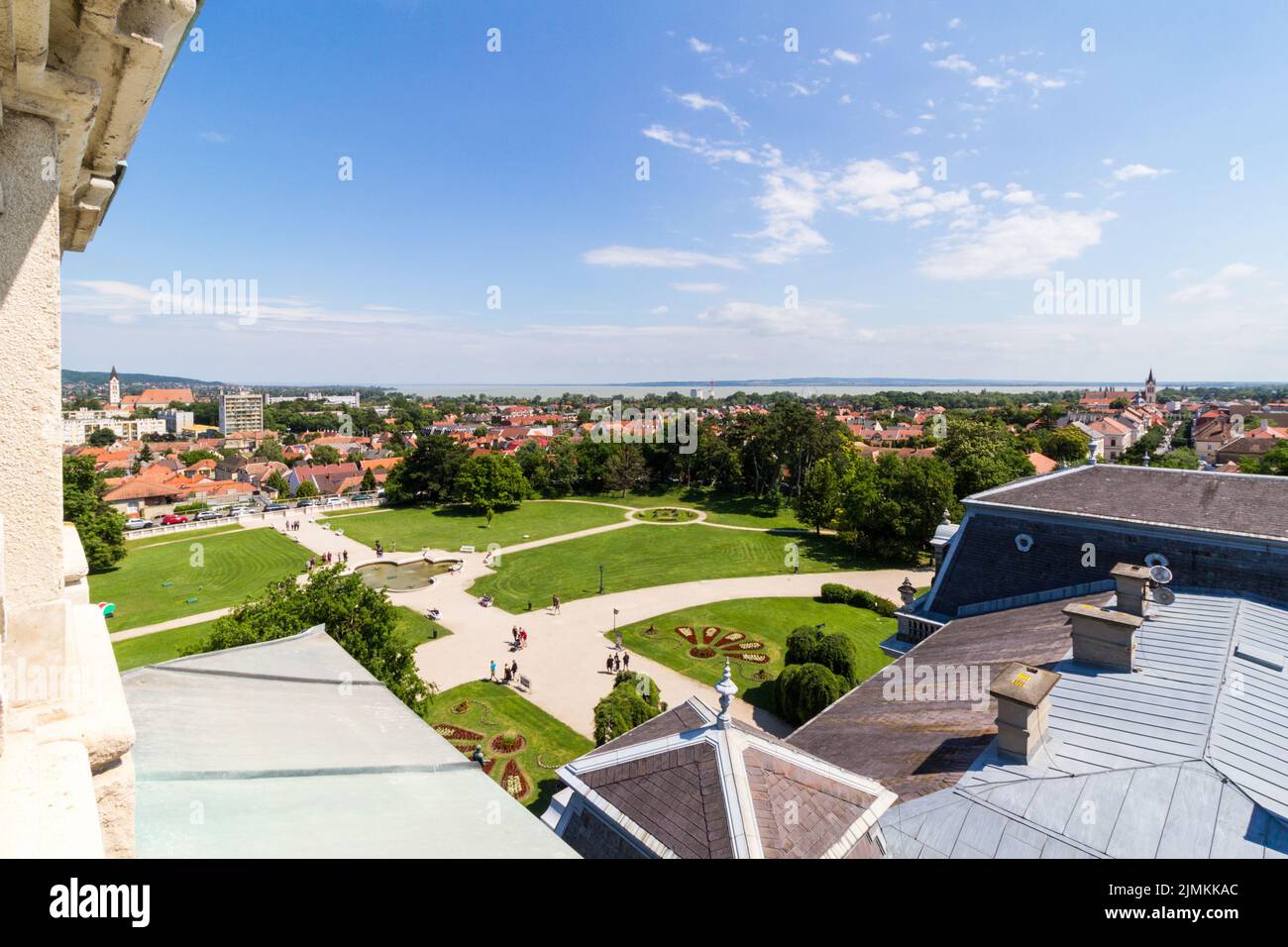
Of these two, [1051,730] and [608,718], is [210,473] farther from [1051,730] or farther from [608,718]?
[1051,730]

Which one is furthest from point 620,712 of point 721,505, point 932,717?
point 721,505

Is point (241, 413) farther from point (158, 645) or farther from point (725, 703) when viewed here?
point (725, 703)

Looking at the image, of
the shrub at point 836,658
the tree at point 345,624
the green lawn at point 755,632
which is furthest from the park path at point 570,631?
the tree at point 345,624

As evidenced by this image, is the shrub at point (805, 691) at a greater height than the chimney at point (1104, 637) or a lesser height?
lesser

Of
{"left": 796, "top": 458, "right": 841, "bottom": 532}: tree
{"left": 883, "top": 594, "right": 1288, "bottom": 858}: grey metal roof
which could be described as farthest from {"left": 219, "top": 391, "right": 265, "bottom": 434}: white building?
{"left": 883, "top": 594, "right": 1288, "bottom": 858}: grey metal roof

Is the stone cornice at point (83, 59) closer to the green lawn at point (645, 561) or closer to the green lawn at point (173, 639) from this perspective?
the green lawn at point (173, 639)

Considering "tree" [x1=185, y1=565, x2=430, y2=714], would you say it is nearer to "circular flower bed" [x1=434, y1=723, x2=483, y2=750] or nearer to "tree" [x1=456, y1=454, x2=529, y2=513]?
"circular flower bed" [x1=434, y1=723, x2=483, y2=750]
